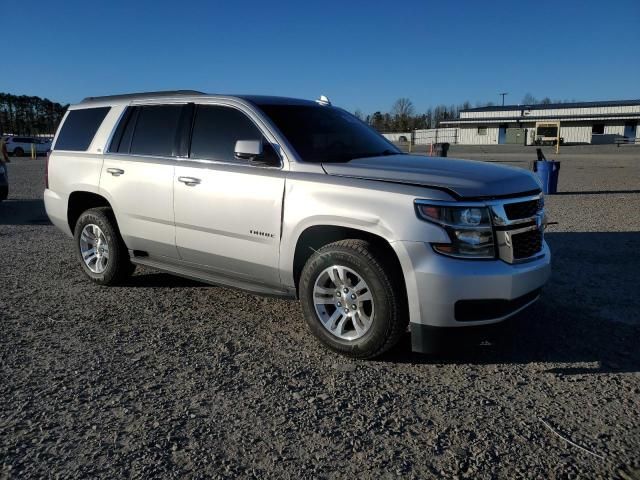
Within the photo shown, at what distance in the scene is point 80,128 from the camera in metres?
6.08

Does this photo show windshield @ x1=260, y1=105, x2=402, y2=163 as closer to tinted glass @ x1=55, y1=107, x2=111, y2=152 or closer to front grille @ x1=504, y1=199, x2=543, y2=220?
front grille @ x1=504, y1=199, x2=543, y2=220

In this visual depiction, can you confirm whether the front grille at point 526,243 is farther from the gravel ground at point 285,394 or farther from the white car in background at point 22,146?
the white car in background at point 22,146

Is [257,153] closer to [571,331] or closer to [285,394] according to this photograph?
[285,394]

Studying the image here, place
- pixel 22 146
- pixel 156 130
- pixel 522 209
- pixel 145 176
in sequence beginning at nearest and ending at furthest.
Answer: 1. pixel 522 209
2. pixel 145 176
3. pixel 156 130
4. pixel 22 146

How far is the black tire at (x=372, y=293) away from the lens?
3635 mm

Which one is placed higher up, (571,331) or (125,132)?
(125,132)

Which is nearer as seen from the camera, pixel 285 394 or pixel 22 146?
pixel 285 394

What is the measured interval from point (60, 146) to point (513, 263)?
204 inches

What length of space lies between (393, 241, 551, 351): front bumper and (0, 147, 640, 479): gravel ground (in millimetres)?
400

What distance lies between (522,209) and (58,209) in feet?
16.4

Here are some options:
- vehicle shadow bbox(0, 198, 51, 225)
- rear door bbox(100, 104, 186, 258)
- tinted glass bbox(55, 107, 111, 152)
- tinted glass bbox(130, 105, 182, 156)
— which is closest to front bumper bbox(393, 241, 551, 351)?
rear door bbox(100, 104, 186, 258)

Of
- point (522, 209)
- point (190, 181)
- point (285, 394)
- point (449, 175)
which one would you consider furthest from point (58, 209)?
point (522, 209)

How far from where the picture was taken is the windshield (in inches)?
178

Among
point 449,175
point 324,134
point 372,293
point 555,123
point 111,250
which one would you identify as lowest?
point 111,250
